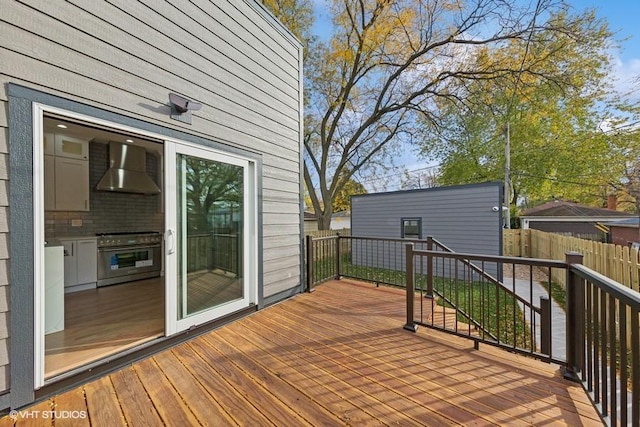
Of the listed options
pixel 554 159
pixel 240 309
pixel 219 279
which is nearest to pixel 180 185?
pixel 219 279

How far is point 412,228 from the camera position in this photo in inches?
351

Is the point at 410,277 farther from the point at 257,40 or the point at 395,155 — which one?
the point at 395,155

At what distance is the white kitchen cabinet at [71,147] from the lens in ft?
13.1

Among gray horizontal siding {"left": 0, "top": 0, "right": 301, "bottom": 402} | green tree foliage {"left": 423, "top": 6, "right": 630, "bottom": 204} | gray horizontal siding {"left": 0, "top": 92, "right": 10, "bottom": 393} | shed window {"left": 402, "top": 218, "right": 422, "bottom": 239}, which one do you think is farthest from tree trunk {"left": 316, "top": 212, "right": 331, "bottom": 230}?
gray horizontal siding {"left": 0, "top": 92, "right": 10, "bottom": 393}

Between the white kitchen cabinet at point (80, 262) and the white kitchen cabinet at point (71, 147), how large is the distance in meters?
1.29

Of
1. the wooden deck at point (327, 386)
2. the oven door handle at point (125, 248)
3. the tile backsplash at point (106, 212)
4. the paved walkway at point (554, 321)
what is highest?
the tile backsplash at point (106, 212)

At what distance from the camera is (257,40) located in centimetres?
357

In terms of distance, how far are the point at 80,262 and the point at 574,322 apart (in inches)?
233

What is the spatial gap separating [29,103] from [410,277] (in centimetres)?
344

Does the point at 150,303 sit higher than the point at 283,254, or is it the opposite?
the point at 283,254

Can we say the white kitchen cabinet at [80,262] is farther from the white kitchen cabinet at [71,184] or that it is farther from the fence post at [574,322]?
the fence post at [574,322]

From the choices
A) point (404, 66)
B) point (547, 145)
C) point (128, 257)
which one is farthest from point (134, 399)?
point (547, 145)

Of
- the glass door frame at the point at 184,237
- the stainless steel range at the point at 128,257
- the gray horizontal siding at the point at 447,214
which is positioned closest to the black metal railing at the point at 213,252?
the glass door frame at the point at 184,237

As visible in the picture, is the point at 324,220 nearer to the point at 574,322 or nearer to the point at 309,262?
the point at 309,262
